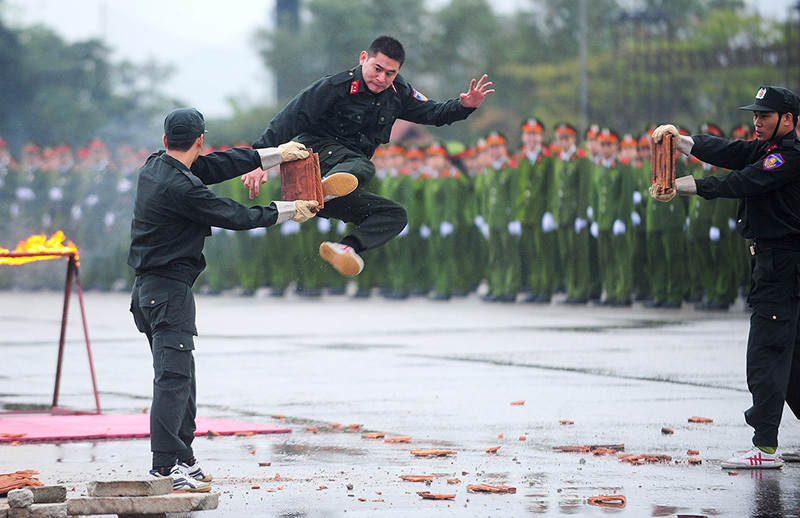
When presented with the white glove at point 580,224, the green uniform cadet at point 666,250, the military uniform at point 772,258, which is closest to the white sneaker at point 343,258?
the military uniform at point 772,258

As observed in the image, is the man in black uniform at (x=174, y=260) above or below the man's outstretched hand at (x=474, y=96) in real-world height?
below

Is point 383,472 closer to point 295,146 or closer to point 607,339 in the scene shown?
point 295,146

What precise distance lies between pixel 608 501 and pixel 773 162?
2129mm

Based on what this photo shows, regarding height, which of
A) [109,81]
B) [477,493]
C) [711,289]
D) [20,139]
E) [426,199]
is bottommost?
[477,493]

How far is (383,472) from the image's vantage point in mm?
6391

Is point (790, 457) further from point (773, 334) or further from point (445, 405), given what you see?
point (445, 405)

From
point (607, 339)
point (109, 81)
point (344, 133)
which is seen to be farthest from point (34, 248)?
point (109, 81)

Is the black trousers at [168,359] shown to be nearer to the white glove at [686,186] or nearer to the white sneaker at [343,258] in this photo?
the white sneaker at [343,258]

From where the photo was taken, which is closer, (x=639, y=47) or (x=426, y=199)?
(x=426, y=199)

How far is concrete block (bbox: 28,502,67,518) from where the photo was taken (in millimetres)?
5121

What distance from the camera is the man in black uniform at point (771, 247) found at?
671 cm

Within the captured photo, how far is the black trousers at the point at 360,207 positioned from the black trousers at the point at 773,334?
2091mm

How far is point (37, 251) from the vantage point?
8461 millimetres

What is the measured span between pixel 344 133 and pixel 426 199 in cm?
1156
